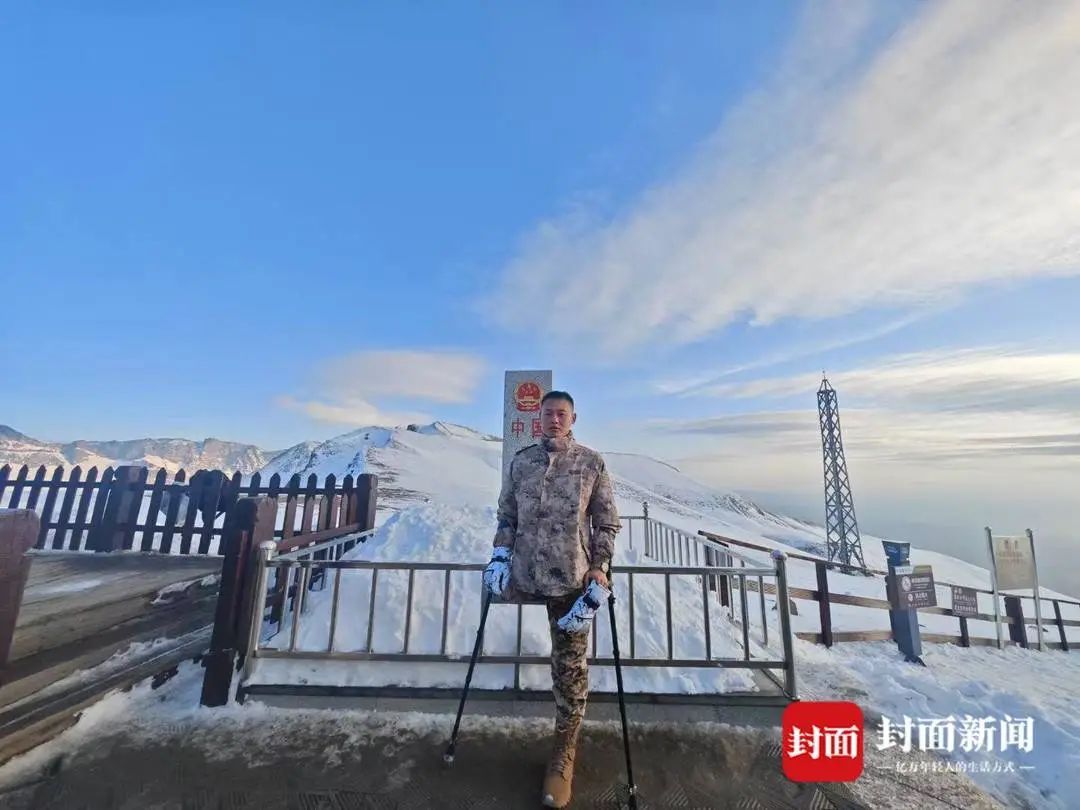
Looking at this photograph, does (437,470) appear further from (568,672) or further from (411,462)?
(568,672)

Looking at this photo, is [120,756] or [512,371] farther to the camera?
[512,371]

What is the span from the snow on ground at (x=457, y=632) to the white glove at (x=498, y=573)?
134 cm

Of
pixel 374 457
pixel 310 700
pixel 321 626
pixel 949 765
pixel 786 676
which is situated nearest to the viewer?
pixel 949 765

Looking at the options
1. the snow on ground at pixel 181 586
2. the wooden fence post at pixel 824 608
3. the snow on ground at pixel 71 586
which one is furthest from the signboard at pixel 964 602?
the snow on ground at pixel 71 586

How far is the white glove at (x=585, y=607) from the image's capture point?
2834mm

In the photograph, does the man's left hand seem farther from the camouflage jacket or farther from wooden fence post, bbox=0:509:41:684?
wooden fence post, bbox=0:509:41:684

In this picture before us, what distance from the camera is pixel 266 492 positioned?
7961 mm

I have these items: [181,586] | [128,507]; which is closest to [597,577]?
[181,586]

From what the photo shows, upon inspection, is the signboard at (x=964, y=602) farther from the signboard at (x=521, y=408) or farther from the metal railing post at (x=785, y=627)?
the signboard at (x=521, y=408)

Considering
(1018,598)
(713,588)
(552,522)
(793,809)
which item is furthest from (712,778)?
(1018,598)

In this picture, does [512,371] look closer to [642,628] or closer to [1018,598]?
[642,628]

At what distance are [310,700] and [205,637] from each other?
1.99 m

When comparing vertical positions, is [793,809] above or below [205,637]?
below

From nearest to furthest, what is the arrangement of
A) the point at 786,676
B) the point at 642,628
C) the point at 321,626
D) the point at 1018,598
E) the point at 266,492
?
the point at 786,676 → the point at 321,626 → the point at 642,628 → the point at 266,492 → the point at 1018,598
